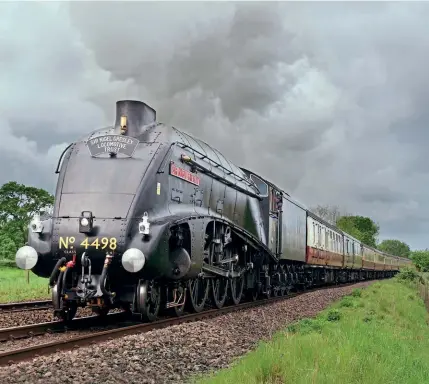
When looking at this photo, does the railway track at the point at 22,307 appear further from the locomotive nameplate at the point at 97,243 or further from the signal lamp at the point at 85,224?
the signal lamp at the point at 85,224

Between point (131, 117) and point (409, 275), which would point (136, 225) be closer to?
point (131, 117)

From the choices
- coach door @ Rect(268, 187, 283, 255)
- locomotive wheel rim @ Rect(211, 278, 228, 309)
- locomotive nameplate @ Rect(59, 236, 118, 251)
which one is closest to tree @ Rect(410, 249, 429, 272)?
Answer: coach door @ Rect(268, 187, 283, 255)

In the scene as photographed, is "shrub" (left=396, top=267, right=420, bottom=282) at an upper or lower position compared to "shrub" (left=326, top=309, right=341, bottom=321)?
upper

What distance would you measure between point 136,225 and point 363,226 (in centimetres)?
9870

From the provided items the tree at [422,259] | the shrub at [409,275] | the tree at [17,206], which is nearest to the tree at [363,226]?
the tree at [422,259]

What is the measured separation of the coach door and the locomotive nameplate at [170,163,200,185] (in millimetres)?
6333

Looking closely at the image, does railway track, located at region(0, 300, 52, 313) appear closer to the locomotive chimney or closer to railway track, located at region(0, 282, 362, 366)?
railway track, located at region(0, 282, 362, 366)

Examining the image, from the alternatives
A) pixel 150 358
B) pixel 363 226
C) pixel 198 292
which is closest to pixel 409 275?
pixel 198 292

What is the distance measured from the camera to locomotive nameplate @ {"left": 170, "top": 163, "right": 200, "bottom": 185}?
973cm

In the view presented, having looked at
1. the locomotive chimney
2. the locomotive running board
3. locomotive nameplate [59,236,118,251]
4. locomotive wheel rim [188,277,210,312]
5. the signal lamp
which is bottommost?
locomotive wheel rim [188,277,210,312]

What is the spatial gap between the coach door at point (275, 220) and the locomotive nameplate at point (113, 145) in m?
8.28

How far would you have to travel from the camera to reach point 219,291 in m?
13.0

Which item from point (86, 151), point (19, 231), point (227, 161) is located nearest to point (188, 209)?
Answer: point (86, 151)

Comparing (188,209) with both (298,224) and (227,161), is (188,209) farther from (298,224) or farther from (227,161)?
Result: (298,224)
